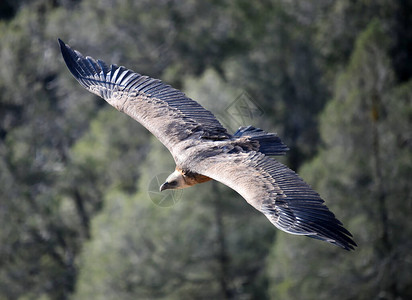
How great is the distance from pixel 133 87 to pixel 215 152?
Result: 2.02m

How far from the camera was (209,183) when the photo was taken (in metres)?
24.0

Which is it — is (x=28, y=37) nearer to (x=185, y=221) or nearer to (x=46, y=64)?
(x=46, y=64)

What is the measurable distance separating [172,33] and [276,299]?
15.3 metres

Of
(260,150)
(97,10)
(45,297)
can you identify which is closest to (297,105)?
(97,10)

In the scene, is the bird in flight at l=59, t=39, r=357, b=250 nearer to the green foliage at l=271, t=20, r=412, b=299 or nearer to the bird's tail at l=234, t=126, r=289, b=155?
the bird's tail at l=234, t=126, r=289, b=155

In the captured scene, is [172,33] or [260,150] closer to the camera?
[260,150]

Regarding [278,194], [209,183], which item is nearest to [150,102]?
[278,194]

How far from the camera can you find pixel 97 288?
25.0m

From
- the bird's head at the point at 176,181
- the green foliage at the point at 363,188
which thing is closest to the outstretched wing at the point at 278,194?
the bird's head at the point at 176,181

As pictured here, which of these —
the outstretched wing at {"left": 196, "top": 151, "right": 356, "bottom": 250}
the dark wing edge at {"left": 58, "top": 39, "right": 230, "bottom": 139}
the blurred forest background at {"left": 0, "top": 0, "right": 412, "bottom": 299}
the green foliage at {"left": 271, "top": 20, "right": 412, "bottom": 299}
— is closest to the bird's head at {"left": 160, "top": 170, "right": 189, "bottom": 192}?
the outstretched wing at {"left": 196, "top": 151, "right": 356, "bottom": 250}

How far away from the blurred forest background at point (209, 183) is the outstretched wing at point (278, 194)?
16.4ft

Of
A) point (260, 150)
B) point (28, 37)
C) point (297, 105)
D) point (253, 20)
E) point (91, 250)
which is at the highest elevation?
point (253, 20)

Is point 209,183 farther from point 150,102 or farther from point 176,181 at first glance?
point 176,181

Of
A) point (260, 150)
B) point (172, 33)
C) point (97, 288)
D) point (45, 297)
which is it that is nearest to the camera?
point (260, 150)
